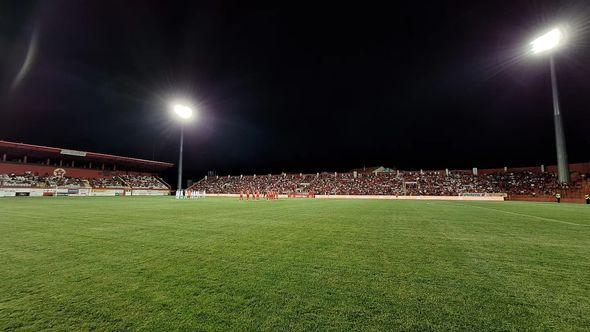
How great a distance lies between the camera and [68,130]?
42.1 meters

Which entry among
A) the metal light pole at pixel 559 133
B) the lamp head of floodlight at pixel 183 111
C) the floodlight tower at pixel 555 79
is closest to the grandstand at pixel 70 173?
Answer: the lamp head of floodlight at pixel 183 111

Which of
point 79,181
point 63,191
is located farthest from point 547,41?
point 79,181

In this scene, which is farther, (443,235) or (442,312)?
(443,235)

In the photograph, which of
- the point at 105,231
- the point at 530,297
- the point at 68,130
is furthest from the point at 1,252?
the point at 68,130

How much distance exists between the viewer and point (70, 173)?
45.6 meters

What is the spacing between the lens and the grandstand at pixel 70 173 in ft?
123

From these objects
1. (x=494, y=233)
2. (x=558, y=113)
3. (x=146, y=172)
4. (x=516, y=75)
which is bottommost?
(x=494, y=233)

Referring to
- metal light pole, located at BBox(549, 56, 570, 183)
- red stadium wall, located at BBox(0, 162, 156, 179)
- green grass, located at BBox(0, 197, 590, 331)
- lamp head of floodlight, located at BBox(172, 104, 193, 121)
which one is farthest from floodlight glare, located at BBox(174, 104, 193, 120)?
metal light pole, located at BBox(549, 56, 570, 183)

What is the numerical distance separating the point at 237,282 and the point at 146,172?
6460 cm

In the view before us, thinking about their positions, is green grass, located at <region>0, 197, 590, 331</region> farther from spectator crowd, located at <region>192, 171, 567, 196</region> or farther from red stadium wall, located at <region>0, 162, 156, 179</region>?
red stadium wall, located at <region>0, 162, 156, 179</region>

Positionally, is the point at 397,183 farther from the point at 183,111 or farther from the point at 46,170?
the point at 46,170

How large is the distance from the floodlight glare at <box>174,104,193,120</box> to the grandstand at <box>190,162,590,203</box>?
68.7ft

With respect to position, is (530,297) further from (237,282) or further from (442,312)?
(237,282)

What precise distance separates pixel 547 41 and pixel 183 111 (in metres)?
42.3
